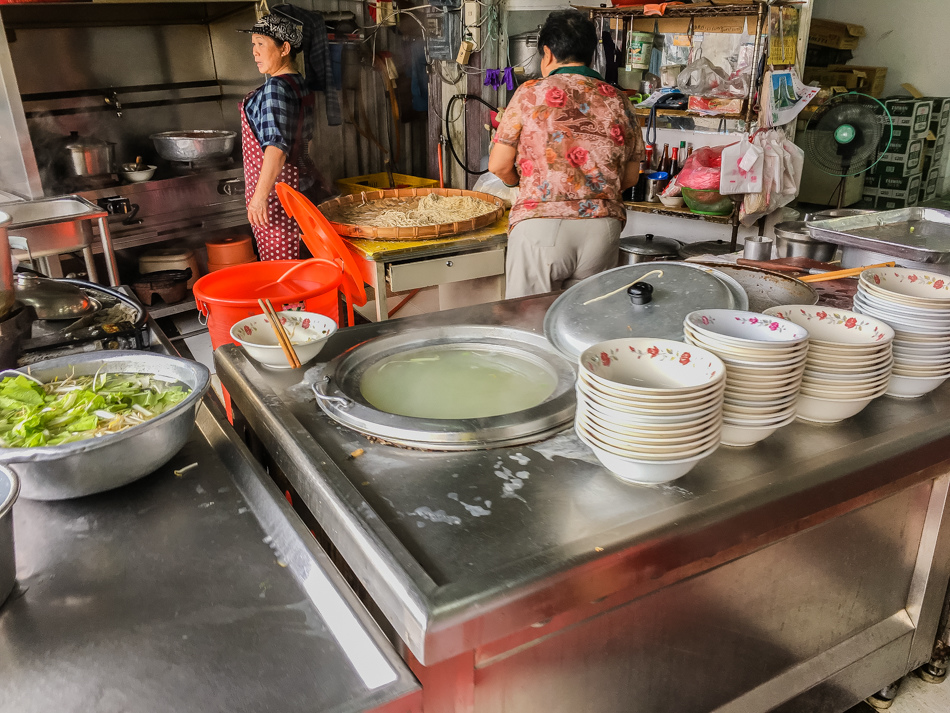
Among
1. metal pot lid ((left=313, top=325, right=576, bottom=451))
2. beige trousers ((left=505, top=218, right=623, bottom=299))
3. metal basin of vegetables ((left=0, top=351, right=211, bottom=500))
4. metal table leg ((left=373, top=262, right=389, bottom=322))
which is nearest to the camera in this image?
metal basin of vegetables ((left=0, top=351, right=211, bottom=500))

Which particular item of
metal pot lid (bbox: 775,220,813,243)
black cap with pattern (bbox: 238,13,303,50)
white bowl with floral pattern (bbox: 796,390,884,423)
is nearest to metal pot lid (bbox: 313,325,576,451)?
white bowl with floral pattern (bbox: 796,390,884,423)

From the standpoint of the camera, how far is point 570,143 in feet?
10.0

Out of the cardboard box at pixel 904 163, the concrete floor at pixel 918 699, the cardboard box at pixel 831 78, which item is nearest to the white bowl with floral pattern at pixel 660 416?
the concrete floor at pixel 918 699

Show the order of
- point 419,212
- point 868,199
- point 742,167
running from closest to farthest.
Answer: point 419,212
point 742,167
point 868,199

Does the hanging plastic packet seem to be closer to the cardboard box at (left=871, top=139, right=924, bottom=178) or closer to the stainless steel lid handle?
the cardboard box at (left=871, top=139, right=924, bottom=178)

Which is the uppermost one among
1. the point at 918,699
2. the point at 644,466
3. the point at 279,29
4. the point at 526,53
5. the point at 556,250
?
the point at 279,29

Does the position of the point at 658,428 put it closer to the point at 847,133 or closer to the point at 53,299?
the point at 53,299

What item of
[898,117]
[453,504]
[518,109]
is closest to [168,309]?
[518,109]

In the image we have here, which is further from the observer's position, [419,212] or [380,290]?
[419,212]

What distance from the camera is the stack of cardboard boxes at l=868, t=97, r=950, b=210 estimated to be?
5477 millimetres

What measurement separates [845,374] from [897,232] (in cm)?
142

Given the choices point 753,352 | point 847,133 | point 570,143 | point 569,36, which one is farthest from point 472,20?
point 753,352

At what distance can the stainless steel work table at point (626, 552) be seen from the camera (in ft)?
3.20

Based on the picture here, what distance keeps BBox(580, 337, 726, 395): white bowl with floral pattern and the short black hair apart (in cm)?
216
